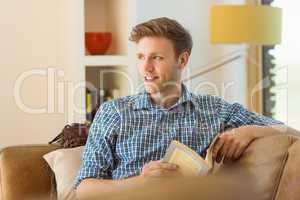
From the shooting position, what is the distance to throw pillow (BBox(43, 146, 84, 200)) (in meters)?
1.77

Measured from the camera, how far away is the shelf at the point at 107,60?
9.04ft

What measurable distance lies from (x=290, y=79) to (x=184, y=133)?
5.66ft

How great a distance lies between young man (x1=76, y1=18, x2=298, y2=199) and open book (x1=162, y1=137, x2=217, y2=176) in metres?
0.17

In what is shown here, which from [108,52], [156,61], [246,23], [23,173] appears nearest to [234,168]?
[156,61]

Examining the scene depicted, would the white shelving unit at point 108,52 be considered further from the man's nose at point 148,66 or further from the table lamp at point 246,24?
the man's nose at point 148,66

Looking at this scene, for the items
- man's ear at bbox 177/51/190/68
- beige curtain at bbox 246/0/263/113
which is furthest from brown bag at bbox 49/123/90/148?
beige curtain at bbox 246/0/263/113

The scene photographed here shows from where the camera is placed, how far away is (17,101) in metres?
2.98

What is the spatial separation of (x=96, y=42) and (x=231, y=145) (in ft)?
4.97

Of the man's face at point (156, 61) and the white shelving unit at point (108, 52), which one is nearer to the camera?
the man's face at point (156, 61)

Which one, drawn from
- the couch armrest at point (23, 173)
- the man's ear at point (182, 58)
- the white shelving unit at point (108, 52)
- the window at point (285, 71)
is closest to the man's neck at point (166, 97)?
the man's ear at point (182, 58)

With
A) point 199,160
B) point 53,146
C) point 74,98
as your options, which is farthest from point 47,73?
point 199,160

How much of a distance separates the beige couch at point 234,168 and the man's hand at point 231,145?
0.8 inches

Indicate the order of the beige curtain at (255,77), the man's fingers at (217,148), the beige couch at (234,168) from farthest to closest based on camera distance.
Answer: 1. the beige curtain at (255,77)
2. the man's fingers at (217,148)
3. the beige couch at (234,168)

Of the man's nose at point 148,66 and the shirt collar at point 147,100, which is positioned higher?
the man's nose at point 148,66
